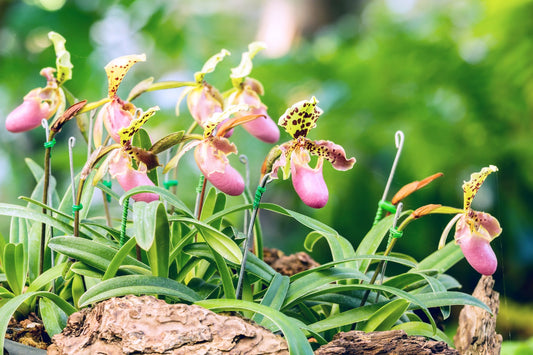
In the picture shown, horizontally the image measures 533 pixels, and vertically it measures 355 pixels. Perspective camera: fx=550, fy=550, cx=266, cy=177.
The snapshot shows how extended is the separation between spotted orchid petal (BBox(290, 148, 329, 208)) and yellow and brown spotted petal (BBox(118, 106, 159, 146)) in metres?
0.19

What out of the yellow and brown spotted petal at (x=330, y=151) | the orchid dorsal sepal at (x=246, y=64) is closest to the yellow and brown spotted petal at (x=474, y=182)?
the yellow and brown spotted petal at (x=330, y=151)

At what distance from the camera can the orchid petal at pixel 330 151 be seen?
2.44ft

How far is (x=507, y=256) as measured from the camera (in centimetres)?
219

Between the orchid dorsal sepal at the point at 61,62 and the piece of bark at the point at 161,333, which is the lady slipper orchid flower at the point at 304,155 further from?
the orchid dorsal sepal at the point at 61,62

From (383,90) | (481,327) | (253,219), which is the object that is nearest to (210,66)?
(253,219)

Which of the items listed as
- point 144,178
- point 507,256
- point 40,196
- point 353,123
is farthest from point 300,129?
point 507,256

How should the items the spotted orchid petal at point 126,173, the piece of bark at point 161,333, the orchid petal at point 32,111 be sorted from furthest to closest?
the orchid petal at point 32,111 → the spotted orchid petal at point 126,173 → the piece of bark at point 161,333

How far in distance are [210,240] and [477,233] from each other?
37 centimetres

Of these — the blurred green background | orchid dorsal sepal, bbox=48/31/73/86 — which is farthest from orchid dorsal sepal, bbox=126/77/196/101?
the blurred green background

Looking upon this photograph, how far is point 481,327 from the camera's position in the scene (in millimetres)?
887

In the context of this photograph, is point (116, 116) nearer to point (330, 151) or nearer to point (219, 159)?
point (219, 159)

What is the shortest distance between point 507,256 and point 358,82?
0.93 metres

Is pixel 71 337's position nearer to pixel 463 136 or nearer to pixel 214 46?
pixel 463 136

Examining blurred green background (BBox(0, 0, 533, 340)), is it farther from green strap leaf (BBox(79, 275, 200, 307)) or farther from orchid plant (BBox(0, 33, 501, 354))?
green strap leaf (BBox(79, 275, 200, 307))
